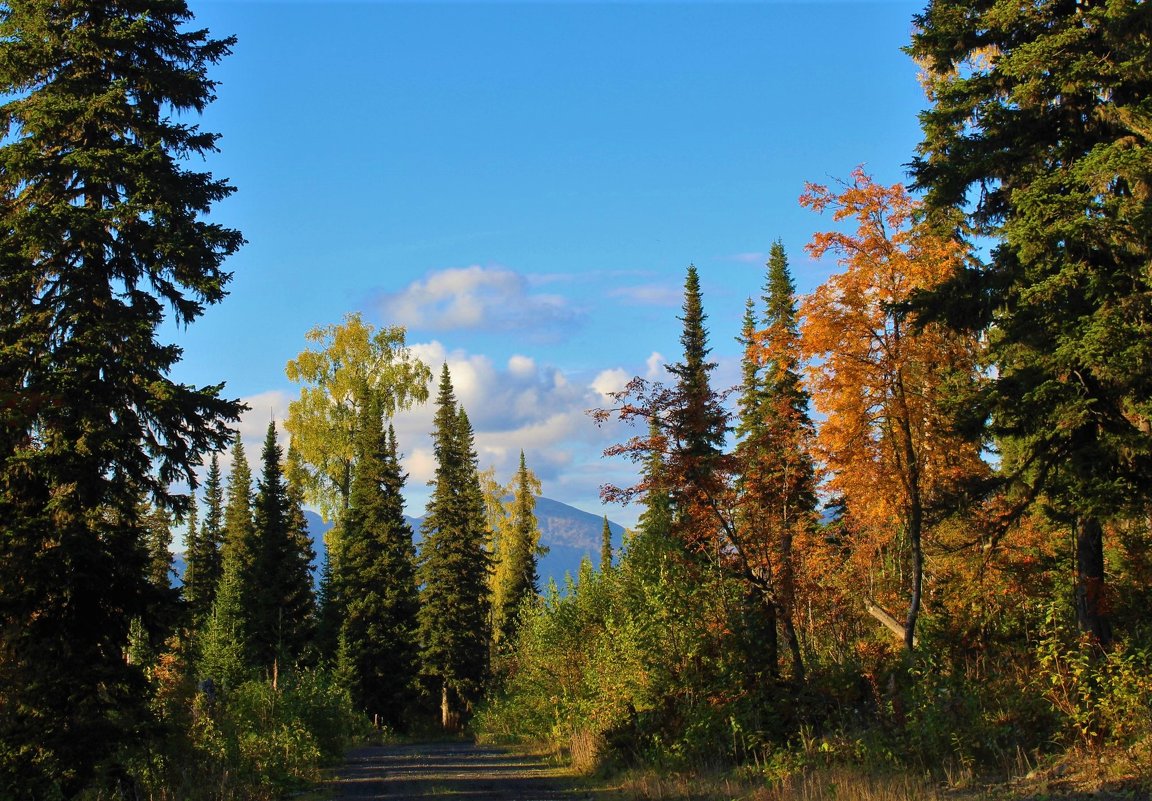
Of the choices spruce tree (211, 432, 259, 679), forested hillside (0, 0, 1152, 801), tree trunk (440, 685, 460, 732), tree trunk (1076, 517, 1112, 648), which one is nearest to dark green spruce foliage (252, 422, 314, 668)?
spruce tree (211, 432, 259, 679)

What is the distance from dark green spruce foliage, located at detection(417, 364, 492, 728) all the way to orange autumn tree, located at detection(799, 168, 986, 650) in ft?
112

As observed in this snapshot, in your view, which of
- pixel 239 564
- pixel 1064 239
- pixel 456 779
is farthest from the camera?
pixel 239 564

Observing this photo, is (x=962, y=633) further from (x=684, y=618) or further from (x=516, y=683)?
(x=516, y=683)

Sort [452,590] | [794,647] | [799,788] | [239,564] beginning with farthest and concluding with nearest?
1. [452,590]
2. [239,564]
3. [794,647]
4. [799,788]

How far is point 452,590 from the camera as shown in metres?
49.2

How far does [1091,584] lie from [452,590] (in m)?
38.4

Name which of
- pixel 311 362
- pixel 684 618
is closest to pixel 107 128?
pixel 684 618

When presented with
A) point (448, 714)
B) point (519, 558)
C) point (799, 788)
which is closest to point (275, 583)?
point (448, 714)

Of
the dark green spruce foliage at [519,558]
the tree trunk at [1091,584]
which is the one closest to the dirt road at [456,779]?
the tree trunk at [1091,584]

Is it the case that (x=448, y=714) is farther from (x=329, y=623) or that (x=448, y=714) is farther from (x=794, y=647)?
(x=794, y=647)

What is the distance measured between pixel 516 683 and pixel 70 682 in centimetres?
2365

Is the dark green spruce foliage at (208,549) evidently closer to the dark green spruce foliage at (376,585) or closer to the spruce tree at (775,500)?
the dark green spruce foliage at (376,585)

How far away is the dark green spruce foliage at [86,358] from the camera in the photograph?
45.9 ft

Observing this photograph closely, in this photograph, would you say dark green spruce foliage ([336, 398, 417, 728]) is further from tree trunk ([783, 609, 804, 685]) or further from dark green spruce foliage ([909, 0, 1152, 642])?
dark green spruce foliage ([909, 0, 1152, 642])
